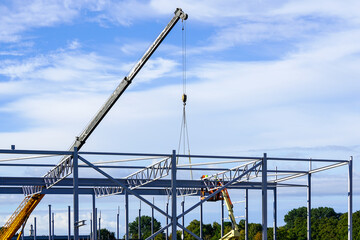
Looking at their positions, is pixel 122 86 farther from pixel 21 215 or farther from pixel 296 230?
pixel 296 230

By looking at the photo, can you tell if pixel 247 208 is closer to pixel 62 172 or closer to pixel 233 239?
pixel 233 239

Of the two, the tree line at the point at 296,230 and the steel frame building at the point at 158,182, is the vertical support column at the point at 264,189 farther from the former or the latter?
the tree line at the point at 296,230

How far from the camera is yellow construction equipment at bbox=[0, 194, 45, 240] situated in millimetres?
A: 42094

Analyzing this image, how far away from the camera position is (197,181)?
142 feet

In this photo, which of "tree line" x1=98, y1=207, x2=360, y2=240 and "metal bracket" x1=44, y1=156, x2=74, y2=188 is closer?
"metal bracket" x1=44, y1=156, x2=74, y2=188

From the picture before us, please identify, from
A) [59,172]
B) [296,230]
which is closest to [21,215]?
[59,172]

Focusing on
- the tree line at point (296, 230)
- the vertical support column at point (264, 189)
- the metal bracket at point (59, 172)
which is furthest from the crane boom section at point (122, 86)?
the tree line at point (296, 230)

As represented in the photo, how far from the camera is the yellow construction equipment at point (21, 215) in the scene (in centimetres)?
4209

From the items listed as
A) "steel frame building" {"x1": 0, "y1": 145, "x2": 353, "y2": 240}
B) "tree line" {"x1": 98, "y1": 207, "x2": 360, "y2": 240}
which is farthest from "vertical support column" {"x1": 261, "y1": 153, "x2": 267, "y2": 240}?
"tree line" {"x1": 98, "y1": 207, "x2": 360, "y2": 240}

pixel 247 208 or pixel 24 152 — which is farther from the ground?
pixel 24 152

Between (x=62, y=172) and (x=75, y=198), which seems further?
(x=62, y=172)

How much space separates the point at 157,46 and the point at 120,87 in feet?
10.7

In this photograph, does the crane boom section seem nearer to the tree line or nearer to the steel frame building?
the steel frame building

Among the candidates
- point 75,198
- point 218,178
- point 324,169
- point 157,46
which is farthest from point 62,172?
point 324,169
